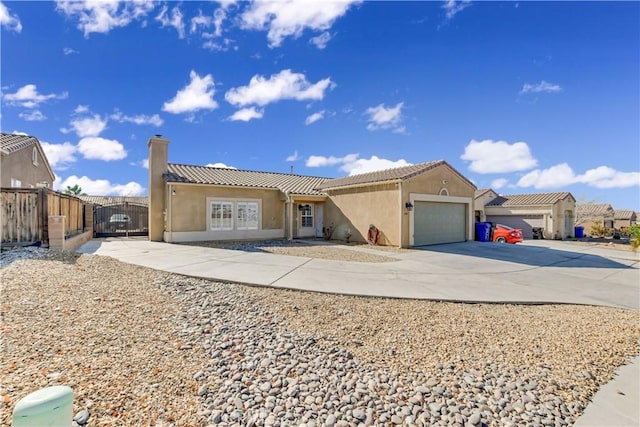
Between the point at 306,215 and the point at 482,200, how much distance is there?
65.9 ft

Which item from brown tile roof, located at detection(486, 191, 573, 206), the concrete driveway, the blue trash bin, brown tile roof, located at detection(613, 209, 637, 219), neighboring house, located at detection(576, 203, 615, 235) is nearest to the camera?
the concrete driveway

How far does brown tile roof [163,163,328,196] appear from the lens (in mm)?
17188

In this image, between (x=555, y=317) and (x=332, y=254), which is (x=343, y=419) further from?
(x=332, y=254)

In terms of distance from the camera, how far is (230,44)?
12.9 meters

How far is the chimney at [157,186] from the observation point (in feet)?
54.7

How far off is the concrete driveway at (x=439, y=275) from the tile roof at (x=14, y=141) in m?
10.2

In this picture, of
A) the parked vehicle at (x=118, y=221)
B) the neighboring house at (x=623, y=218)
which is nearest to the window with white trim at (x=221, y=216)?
the parked vehicle at (x=118, y=221)

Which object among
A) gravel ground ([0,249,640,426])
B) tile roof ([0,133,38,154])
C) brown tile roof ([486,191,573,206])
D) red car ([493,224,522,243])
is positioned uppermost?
tile roof ([0,133,38,154])

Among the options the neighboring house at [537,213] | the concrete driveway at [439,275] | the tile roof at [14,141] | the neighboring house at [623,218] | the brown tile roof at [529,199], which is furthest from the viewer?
the neighboring house at [623,218]

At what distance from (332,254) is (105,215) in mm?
18693

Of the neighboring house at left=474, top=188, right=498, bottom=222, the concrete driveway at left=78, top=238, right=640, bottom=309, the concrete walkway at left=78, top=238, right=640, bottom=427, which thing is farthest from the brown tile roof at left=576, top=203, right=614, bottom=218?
the concrete walkway at left=78, top=238, right=640, bottom=427

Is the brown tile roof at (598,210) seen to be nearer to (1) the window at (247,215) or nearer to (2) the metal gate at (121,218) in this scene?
(1) the window at (247,215)

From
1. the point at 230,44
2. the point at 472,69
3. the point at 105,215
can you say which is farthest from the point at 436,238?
the point at 105,215

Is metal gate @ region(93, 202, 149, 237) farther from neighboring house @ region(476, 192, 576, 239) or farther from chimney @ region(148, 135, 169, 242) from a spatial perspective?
neighboring house @ region(476, 192, 576, 239)
